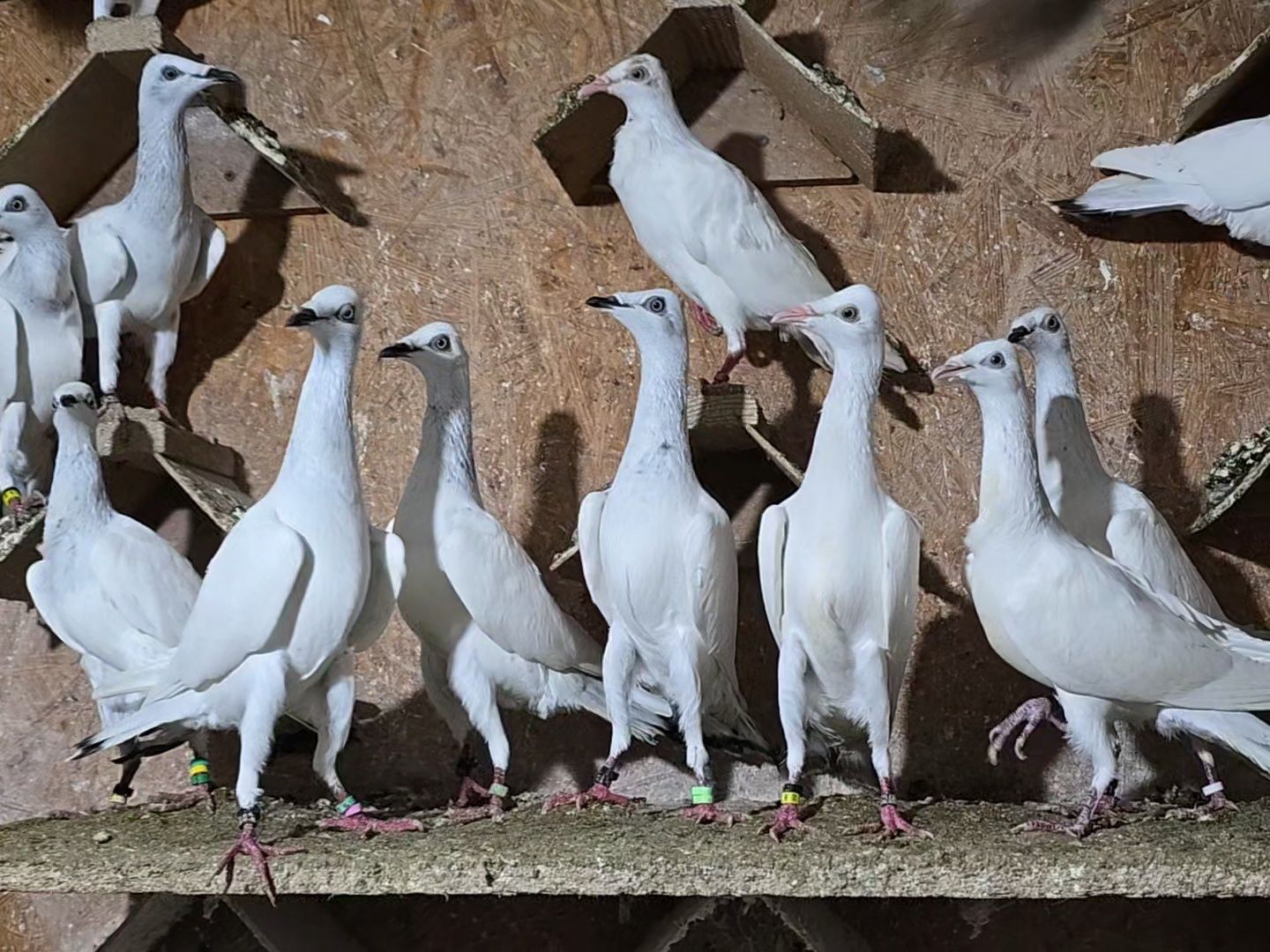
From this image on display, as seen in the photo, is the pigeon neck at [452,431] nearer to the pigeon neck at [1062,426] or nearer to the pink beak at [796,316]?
the pink beak at [796,316]

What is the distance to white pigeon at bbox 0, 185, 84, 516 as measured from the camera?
5.68 feet

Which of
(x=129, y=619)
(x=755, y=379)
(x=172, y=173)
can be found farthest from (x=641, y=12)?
(x=129, y=619)

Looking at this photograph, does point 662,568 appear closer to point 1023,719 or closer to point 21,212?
point 1023,719

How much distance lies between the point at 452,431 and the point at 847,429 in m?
0.46

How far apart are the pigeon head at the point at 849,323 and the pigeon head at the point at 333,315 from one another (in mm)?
463

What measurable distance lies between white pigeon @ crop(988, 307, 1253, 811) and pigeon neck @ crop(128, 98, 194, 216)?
1017 millimetres

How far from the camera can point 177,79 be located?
1745 millimetres

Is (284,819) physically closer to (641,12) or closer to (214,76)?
(214,76)

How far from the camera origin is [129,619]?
5.15 ft

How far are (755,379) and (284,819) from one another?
0.80 m

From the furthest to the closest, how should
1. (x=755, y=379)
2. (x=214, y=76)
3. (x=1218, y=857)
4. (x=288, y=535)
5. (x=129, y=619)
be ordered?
(x=755, y=379), (x=214, y=76), (x=129, y=619), (x=288, y=535), (x=1218, y=857)

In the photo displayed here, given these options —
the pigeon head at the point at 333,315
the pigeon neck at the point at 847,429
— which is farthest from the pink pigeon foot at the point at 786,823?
the pigeon head at the point at 333,315

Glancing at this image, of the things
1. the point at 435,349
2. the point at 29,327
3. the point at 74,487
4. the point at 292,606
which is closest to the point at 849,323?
the point at 435,349

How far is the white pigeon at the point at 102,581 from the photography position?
1.57 metres
